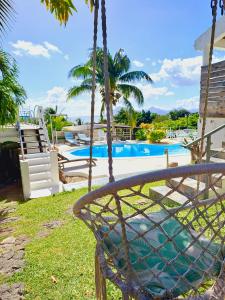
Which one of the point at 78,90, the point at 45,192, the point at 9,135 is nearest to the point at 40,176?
the point at 45,192

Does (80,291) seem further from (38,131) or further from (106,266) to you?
(38,131)

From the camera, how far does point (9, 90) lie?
17.7ft

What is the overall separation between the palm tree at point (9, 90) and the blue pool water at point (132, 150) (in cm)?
809

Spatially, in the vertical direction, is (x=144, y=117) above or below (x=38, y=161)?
above

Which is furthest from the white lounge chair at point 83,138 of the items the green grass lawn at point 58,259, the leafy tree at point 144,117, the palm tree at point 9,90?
the green grass lawn at point 58,259

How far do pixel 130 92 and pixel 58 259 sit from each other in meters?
14.6

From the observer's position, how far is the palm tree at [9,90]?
17.4 ft

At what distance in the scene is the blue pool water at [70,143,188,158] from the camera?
14.0 meters

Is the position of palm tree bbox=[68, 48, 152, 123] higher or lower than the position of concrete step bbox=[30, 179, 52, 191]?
higher

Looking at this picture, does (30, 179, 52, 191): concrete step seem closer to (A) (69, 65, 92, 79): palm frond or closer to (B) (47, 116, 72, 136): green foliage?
(A) (69, 65, 92, 79): palm frond

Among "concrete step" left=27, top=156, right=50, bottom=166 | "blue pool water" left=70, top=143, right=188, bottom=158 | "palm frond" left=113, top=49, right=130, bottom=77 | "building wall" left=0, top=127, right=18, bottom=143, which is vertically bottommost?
"blue pool water" left=70, top=143, right=188, bottom=158

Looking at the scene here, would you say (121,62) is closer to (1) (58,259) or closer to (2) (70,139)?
(2) (70,139)

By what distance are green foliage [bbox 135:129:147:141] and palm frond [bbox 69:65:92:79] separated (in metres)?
5.49

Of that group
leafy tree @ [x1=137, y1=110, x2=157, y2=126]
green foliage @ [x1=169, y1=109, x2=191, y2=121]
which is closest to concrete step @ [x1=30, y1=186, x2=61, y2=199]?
leafy tree @ [x1=137, y1=110, x2=157, y2=126]
